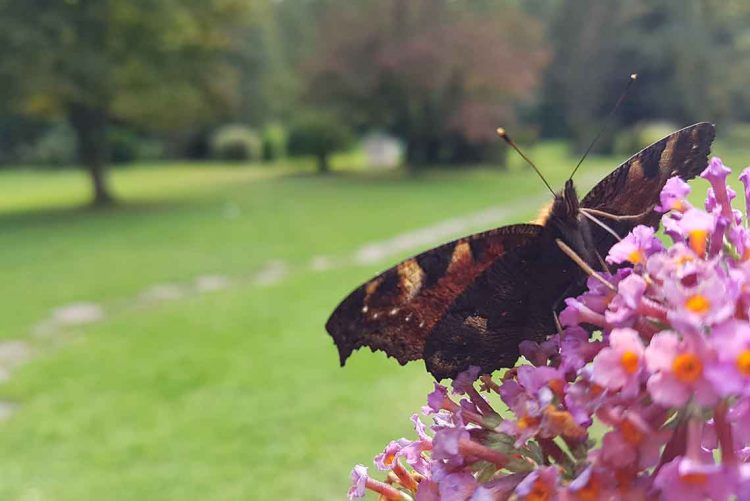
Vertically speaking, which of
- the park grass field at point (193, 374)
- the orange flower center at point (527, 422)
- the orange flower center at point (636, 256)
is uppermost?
the orange flower center at point (636, 256)

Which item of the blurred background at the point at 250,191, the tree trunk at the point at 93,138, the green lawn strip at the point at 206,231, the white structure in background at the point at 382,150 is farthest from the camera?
the white structure in background at the point at 382,150

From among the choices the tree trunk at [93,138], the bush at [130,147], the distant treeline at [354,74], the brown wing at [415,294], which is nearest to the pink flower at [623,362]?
the brown wing at [415,294]

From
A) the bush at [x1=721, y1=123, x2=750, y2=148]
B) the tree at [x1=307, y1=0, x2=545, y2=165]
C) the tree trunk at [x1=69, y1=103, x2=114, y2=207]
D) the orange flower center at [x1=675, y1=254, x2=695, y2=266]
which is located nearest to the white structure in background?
the tree at [x1=307, y1=0, x2=545, y2=165]

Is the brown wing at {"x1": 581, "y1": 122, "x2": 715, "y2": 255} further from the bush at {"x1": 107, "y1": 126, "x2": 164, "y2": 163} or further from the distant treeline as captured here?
the bush at {"x1": 107, "y1": 126, "x2": 164, "y2": 163}

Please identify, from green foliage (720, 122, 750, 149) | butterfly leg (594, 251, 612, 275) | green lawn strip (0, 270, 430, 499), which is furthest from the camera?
green foliage (720, 122, 750, 149)

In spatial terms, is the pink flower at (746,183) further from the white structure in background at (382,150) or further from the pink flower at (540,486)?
the white structure in background at (382,150)

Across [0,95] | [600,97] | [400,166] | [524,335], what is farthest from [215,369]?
[600,97]
